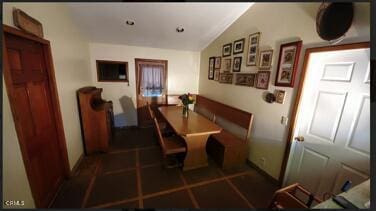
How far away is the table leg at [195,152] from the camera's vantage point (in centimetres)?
223

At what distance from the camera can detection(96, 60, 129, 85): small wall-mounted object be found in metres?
3.64

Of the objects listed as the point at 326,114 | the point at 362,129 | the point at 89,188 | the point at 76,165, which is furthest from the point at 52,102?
the point at 362,129

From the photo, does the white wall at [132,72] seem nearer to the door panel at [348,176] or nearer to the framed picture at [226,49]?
the framed picture at [226,49]

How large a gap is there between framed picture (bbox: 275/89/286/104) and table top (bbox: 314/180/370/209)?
1.14m

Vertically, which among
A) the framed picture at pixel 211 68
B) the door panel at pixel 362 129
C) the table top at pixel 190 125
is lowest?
the table top at pixel 190 125

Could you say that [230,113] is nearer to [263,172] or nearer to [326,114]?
[263,172]

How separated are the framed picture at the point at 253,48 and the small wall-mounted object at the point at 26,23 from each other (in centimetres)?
288

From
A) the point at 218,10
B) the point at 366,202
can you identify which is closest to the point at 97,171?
the point at 366,202

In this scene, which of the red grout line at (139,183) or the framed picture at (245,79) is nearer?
the red grout line at (139,183)

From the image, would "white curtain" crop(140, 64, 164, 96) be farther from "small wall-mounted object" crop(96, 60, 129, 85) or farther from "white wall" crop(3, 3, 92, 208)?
"white wall" crop(3, 3, 92, 208)

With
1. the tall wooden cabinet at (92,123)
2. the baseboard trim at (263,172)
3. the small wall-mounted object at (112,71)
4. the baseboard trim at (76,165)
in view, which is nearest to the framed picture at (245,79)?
the baseboard trim at (263,172)

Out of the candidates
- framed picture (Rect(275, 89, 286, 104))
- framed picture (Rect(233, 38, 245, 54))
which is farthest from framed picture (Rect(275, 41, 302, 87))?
framed picture (Rect(233, 38, 245, 54))

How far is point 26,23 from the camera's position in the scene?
1.33m

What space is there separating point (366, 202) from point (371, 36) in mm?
1326
